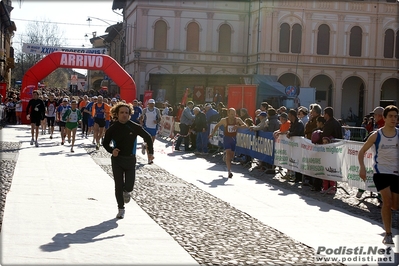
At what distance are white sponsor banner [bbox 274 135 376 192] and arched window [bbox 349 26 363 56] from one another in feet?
134

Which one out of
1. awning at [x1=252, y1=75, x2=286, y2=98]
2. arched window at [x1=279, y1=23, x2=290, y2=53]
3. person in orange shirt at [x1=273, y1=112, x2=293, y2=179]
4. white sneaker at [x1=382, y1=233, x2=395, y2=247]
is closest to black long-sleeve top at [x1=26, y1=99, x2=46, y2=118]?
person in orange shirt at [x1=273, y1=112, x2=293, y2=179]

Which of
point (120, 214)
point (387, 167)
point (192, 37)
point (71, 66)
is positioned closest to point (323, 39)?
point (192, 37)

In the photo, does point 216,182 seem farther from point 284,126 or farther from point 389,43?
point 389,43

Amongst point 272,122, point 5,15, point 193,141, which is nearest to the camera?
point 272,122

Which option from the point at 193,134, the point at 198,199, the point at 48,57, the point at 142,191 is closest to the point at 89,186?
the point at 142,191

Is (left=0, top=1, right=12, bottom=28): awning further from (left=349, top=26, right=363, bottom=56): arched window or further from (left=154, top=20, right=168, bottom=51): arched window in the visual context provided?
(left=349, top=26, right=363, bottom=56): arched window

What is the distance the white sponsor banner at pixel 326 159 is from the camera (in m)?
12.8

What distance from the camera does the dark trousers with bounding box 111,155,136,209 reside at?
1010 cm

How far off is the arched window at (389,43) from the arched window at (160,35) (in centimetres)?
1774

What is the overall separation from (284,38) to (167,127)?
84.3 feet

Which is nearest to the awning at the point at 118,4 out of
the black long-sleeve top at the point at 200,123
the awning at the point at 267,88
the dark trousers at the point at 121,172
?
the awning at the point at 267,88

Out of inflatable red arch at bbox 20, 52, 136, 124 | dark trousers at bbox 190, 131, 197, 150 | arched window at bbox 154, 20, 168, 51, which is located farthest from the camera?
arched window at bbox 154, 20, 168, 51

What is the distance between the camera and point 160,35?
56750 mm

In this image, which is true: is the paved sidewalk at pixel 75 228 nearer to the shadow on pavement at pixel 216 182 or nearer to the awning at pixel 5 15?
the shadow on pavement at pixel 216 182
